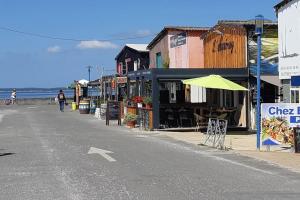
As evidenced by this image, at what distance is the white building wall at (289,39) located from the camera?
834 inches

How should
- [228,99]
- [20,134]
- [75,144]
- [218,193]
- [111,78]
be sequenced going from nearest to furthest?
[218,193] < [75,144] < [20,134] < [228,99] < [111,78]

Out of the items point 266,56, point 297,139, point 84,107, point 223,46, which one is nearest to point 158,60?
point 84,107

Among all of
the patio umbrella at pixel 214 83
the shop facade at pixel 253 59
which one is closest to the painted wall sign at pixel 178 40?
the shop facade at pixel 253 59

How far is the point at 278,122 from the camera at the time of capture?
56.5 ft

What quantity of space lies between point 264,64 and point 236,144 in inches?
305

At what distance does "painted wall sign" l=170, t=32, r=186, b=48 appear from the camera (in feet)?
127

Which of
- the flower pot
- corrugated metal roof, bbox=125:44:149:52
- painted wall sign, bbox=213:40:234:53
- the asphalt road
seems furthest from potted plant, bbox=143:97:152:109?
corrugated metal roof, bbox=125:44:149:52

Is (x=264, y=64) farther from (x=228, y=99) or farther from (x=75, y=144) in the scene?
(x=75, y=144)

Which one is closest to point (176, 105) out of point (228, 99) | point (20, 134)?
point (228, 99)

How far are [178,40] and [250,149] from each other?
22579mm

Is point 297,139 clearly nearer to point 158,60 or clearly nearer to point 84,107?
point 84,107

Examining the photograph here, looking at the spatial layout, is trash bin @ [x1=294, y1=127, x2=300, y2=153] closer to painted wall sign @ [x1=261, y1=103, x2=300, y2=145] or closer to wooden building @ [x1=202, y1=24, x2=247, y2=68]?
painted wall sign @ [x1=261, y1=103, x2=300, y2=145]

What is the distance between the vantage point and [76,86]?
5200 centimetres

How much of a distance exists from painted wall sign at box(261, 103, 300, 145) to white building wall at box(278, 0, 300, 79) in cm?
452
